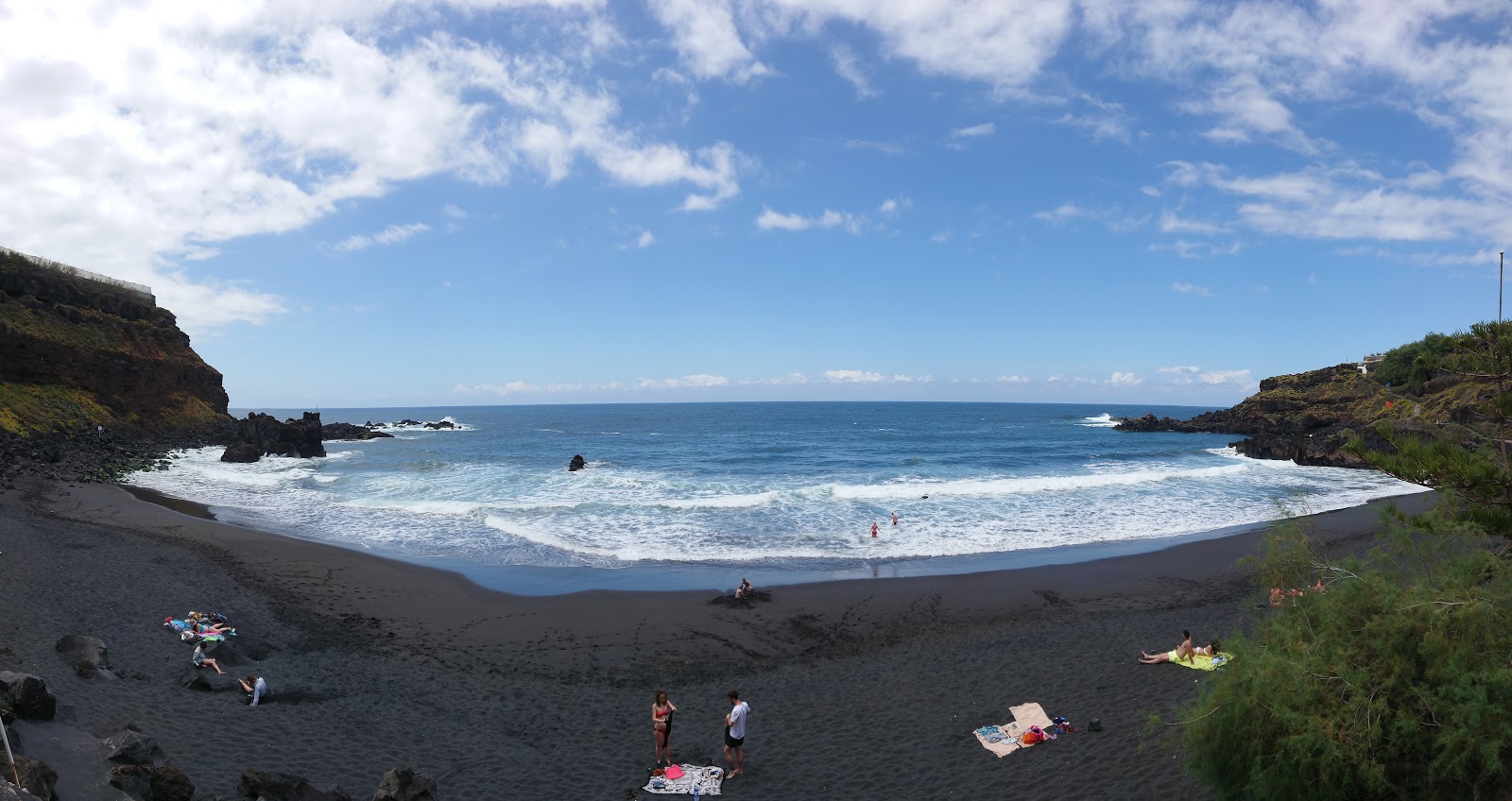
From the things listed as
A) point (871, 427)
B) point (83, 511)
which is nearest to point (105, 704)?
point (83, 511)

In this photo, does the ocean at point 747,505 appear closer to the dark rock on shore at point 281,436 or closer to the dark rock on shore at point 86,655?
the dark rock on shore at point 281,436

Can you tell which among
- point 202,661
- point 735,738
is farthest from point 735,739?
point 202,661

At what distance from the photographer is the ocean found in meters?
22.2

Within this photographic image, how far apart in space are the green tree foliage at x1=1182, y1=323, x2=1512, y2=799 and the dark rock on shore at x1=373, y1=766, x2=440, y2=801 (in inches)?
327

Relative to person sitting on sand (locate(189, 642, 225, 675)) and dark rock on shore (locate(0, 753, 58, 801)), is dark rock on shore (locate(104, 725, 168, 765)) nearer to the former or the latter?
dark rock on shore (locate(0, 753, 58, 801))

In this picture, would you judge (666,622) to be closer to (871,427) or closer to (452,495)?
(452,495)

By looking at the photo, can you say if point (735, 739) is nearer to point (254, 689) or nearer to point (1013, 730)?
point (1013, 730)

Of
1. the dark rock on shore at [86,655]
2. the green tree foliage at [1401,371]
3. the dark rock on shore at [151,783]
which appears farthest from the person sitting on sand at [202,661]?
the green tree foliage at [1401,371]

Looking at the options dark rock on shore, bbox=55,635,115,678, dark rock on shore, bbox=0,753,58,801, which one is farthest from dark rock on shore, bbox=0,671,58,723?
dark rock on shore, bbox=55,635,115,678

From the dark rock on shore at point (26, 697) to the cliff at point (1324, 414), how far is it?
35374mm

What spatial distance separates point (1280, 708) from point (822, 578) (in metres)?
14.1

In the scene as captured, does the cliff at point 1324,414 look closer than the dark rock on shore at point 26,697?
No

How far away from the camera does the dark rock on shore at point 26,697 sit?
330 inches

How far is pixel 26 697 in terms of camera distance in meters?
8.51
